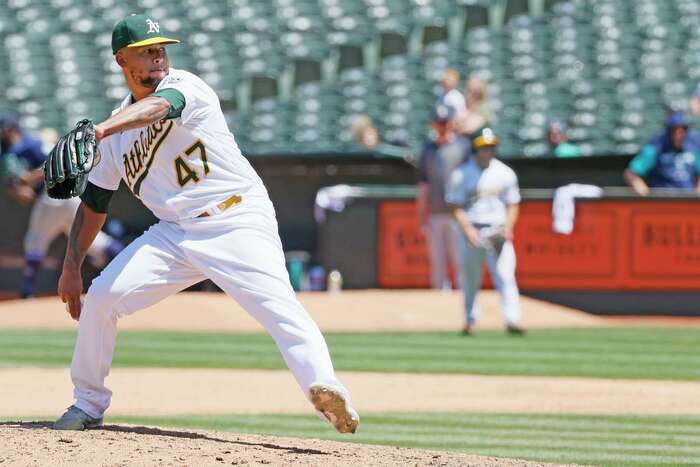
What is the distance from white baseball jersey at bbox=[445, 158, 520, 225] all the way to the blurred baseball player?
3925 mm

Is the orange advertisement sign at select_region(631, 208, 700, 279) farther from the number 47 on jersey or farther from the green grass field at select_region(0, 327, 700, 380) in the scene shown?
the number 47 on jersey

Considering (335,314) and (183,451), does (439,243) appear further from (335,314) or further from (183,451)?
(183,451)

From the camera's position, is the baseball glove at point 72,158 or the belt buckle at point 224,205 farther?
the belt buckle at point 224,205

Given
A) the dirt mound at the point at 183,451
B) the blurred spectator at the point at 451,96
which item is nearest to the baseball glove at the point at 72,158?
the dirt mound at the point at 183,451

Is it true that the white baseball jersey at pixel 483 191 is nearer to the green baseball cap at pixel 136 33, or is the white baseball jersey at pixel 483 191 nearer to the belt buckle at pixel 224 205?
the belt buckle at pixel 224 205

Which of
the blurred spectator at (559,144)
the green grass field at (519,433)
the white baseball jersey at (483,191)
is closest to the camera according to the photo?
the green grass field at (519,433)

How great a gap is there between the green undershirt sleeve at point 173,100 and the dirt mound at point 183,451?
4.26 feet

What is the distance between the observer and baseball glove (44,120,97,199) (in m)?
5.29

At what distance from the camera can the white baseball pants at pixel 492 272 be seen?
13.1 metres

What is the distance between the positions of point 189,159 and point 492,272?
25.7 ft

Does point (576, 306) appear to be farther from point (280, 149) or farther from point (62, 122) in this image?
point (62, 122)

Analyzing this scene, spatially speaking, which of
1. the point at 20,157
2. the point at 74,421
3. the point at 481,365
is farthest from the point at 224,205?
the point at 20,157

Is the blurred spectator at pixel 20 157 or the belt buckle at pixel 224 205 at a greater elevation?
the belt buckle at pixel 224 205

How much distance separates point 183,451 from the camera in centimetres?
547
